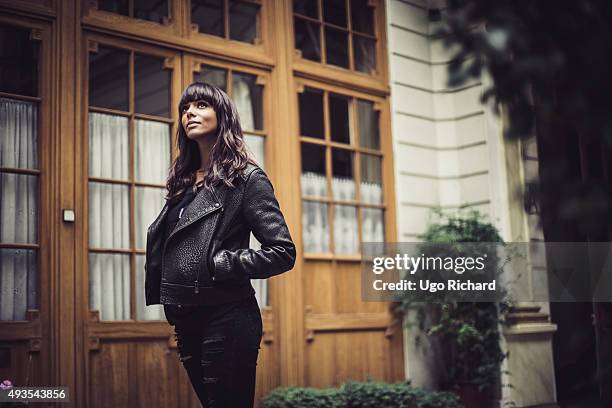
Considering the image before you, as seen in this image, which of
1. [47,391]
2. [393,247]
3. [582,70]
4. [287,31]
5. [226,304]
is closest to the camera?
[582,70]

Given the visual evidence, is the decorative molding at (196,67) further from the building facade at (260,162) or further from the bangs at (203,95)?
the bangs at (203,95)

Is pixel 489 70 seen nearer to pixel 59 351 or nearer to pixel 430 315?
pixel 59 351

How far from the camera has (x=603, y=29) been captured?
4.58 ft

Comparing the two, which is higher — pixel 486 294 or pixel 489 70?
pixel 489 70

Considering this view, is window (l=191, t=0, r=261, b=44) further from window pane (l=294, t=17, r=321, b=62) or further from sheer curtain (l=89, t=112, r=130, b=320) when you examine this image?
sheer curtain (l=89, t=112, r=130, b=320)

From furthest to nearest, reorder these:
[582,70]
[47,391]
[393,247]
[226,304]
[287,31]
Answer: [393,247] → [287,31] → [47,391] → [226,304] → [582,70]

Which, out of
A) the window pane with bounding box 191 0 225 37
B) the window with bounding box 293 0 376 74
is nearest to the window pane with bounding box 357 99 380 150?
→ the window with bounding box 293 0 376 74

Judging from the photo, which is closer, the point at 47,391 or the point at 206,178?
the point at 206,178

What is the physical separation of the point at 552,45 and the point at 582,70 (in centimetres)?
8

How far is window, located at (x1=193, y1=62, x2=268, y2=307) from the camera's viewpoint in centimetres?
564

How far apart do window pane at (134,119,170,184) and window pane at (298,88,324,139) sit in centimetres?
131

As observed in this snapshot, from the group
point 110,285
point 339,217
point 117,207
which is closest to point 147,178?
point 117,207

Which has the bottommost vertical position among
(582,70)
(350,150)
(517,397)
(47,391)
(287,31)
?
(517,397)

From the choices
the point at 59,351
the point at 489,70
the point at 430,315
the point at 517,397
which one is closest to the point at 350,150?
the point at 430,315
